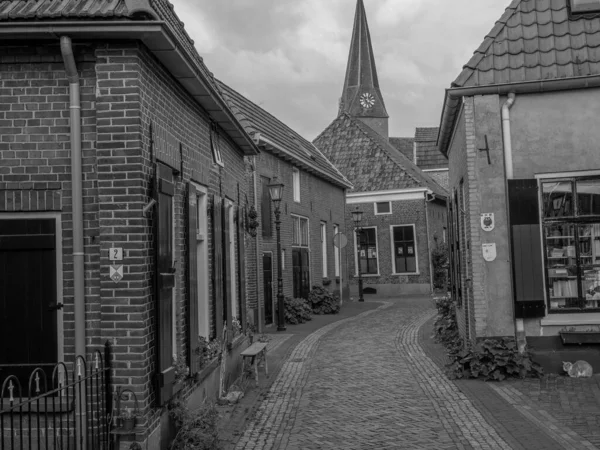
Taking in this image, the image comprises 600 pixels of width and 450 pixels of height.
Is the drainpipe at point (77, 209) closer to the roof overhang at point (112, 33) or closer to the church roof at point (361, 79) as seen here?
the roof overhang at point (112, 33)

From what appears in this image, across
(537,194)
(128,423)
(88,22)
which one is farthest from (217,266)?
(537,194)

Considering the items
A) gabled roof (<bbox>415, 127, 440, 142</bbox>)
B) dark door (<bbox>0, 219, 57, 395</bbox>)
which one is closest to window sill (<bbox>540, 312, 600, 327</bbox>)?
dark door (<bbox>0, 219, 57, 395</bbox>)

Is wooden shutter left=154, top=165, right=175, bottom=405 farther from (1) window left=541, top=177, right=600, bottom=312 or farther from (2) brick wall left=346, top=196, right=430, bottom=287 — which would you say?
(2) brick wall left=346, top=196, right=430, bottom=287

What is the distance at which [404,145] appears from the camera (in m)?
60.2

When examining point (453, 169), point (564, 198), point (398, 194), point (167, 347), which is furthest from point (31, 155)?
point (398, 194)

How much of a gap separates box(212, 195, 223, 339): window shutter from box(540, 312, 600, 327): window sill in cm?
462

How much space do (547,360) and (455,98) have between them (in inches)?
162

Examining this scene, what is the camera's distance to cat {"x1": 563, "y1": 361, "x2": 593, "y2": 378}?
395 inches

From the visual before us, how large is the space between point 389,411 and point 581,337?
10.9 ft

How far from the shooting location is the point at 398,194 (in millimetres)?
35656

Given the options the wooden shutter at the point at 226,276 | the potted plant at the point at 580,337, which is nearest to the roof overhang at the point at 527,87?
the potted plant at the point at 580,337

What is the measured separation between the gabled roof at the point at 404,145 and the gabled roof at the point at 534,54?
48.2 metres

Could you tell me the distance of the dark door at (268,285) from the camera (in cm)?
1935

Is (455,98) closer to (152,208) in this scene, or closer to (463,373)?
(463,373)
